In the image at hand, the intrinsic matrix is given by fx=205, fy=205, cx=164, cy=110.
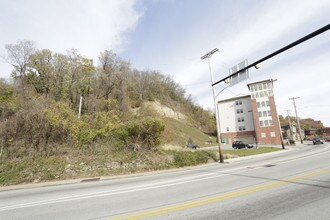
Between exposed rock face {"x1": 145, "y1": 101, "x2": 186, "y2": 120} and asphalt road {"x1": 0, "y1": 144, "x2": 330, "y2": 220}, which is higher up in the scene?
exposed rock face {"x1": 145, "y1": 101, "x2": 186, "y2": 120}

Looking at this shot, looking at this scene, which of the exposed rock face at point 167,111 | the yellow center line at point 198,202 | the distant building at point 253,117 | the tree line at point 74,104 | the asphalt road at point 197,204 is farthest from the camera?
the exposed rock face at point 167,111

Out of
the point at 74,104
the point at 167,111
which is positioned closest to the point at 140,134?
the point at 74,104

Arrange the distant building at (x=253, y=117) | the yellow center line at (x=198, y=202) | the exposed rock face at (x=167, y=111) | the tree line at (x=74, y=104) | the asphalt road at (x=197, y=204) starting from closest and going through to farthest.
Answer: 1. the asphalt road at (x=197, y=204)
2. the yellow center line at (x=198, y=202)
3. the tree line at (x=74, y=104)
4. the distant building at (x=253, y=117)
5. the exposed rock face at (x=167, y=111)

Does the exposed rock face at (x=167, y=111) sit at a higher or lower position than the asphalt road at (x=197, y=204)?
higher

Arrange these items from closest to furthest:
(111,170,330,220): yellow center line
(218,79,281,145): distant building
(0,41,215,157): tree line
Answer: (111,170,330,220): yellow center line < (0,41,215,157): tree line < (218,79,281,145): distant building

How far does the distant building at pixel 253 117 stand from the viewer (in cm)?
5681

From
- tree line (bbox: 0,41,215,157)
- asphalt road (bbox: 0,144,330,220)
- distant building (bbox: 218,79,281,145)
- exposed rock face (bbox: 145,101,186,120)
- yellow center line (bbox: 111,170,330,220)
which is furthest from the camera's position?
exposed rock face (bbox: 145,101,186,120)

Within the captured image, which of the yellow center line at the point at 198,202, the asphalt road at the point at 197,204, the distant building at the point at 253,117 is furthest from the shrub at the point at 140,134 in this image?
the distant building at the point at 253,117

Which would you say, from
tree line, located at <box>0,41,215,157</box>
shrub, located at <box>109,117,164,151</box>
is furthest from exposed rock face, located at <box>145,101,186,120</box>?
shrub, located at <box>109,117,164,151</box>

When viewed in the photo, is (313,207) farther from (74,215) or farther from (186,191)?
(74,215)

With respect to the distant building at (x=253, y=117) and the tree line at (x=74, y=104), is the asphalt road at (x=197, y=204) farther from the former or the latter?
the distant building at (x=253, y=117)

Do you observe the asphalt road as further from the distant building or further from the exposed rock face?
the exposed rock face

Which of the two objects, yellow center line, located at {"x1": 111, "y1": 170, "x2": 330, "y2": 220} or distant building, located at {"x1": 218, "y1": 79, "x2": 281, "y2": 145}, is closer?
yellow center line, located at {"x1": 111, "y1": 170, "x2": 330, "y2": 220}

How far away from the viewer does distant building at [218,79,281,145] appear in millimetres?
56812
